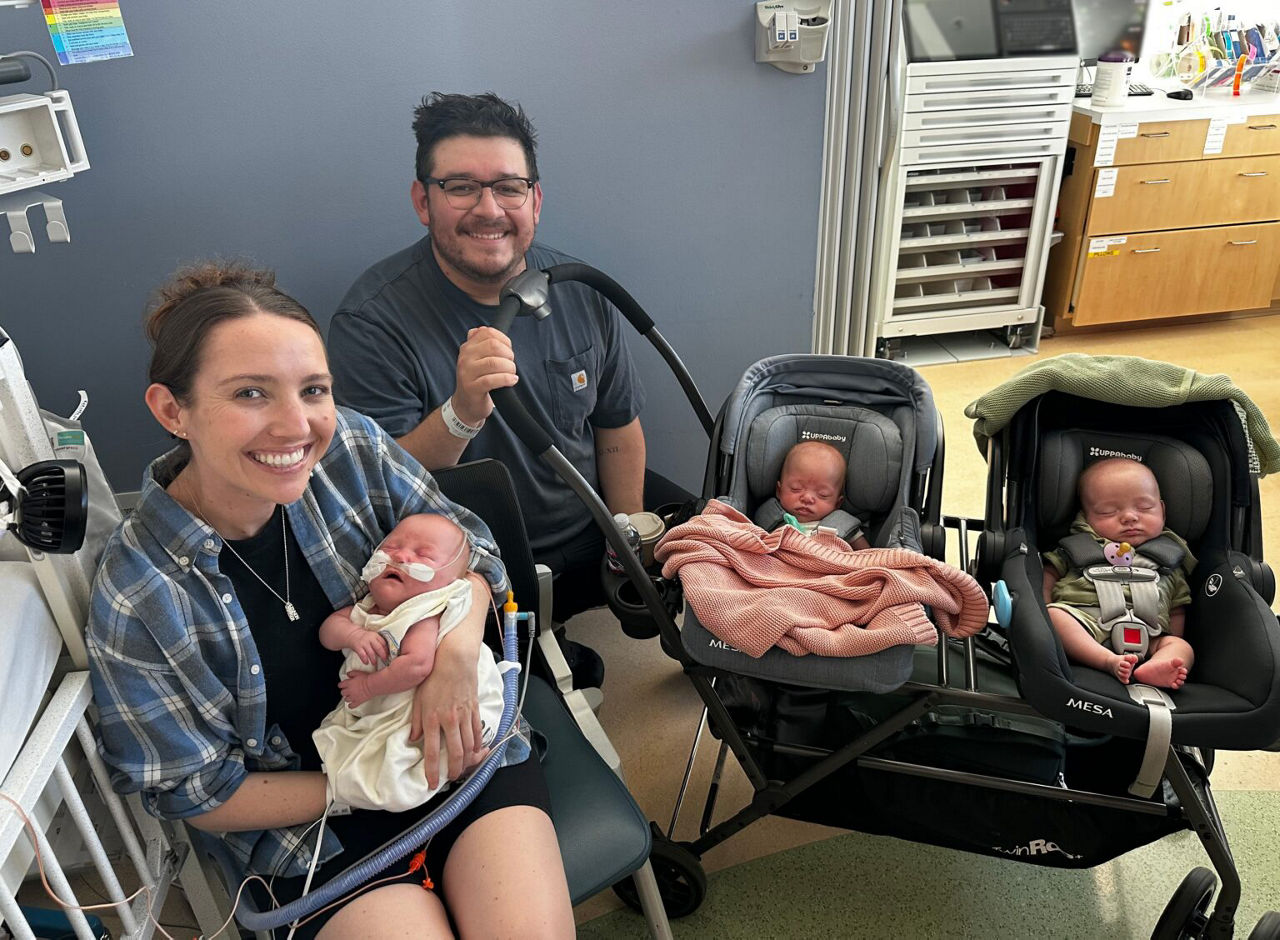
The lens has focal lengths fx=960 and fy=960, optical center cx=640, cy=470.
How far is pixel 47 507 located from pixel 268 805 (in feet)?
1.58

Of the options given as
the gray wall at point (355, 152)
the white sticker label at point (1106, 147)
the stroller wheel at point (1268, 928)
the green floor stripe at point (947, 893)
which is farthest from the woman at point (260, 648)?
the white sticker label at point (1106, 147)

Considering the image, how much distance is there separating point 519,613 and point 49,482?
72 cm

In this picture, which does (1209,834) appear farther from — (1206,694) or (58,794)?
(58,794)

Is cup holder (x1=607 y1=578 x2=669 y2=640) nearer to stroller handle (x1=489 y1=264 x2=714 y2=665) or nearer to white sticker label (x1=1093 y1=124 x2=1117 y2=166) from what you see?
stroller handle (x1=489 y1=264 x2=714 y2=665)

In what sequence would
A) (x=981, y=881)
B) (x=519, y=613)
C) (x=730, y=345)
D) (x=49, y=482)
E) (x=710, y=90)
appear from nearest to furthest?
(x=49, y=482), (x=519, y=613), (x=981, y=881), (x=710, y=90), (x=730, y=345)

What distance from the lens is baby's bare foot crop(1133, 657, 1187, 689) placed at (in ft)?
5.11

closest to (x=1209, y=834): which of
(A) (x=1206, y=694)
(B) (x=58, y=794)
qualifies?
Result: (A) (x=1206, y=694)

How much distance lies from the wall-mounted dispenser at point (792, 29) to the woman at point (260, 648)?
1.32 metres

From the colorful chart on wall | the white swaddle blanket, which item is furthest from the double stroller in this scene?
the colorful chart on wall

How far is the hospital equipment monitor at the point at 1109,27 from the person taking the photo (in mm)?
3980

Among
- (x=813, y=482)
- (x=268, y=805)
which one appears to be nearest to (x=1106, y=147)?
(x=813, y=482)

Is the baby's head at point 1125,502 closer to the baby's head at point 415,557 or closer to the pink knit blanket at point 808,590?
the pink knit blanket at point 808,590

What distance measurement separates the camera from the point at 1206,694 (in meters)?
1.48

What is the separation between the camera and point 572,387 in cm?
207
